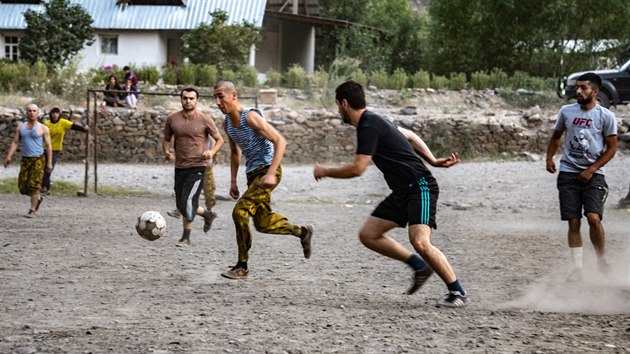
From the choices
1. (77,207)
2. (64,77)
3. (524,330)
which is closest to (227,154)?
(64,77)

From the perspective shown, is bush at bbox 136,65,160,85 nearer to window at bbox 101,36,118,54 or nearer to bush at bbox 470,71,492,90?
window at bbox 101,36,118,54

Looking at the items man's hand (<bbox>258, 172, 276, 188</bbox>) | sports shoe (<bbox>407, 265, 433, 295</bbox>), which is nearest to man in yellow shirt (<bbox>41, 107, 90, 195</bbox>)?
man's hand (<bbox>258, 172, 276, 188</bbox>)

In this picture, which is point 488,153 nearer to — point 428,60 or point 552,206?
point 552,206

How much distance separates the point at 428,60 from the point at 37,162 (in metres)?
34.9

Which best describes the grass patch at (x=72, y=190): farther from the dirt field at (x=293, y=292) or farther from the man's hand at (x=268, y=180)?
the man's hand at (x=268, y=180)

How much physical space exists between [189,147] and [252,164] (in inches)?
98.3

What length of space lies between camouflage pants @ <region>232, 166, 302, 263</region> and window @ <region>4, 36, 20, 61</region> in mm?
36009

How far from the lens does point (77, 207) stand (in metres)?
17.8

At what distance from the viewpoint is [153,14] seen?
43.4m

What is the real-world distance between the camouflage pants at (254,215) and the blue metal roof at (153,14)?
108 ft

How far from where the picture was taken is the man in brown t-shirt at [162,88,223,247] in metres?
12.0

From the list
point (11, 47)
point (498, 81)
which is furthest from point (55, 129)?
point (11, 47)

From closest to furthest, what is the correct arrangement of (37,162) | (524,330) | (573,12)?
(524,330)
(37,162)
(573,12)

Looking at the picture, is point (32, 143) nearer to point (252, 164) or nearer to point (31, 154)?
point (31, 154)
